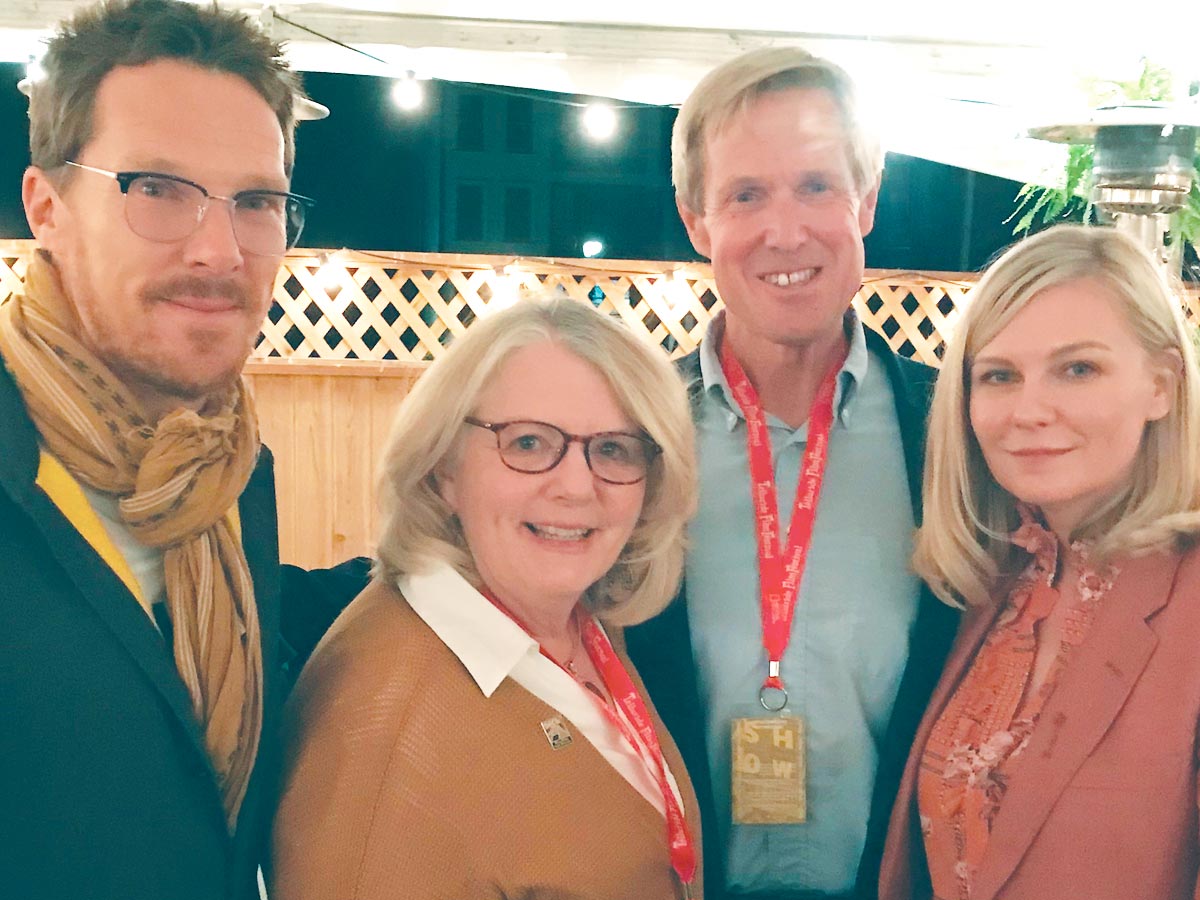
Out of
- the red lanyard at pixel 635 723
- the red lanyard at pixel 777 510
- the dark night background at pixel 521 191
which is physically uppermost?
the dark night background at pixel 521 191

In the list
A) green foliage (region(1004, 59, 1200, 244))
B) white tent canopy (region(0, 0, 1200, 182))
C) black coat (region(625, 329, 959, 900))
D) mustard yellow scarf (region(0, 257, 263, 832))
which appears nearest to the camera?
mustard yellow scarf (region(0, 257, 263, 832))

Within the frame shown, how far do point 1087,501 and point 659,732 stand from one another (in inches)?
22.3

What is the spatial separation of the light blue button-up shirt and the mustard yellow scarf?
63 cm

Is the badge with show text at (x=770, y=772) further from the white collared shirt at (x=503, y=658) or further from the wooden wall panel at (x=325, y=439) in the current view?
the wooden wall panel at (x=325, y=439)

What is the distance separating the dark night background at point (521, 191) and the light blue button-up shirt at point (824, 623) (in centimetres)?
366

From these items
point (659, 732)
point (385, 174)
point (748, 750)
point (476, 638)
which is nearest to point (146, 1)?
point (476, 638)

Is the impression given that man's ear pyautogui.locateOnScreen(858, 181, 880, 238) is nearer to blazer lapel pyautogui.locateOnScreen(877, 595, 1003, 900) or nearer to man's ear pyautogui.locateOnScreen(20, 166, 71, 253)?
blazer lapel pyautogui.locateOnScreen(877, 595, 1003, 900)

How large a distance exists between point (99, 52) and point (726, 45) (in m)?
2.20

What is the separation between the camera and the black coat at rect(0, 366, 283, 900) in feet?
2.93

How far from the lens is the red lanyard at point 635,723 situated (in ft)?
3.72

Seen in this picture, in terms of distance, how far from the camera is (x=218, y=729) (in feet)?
3.42

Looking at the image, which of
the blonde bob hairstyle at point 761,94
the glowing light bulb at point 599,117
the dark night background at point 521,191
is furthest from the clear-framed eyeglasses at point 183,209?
the dark night background at point 521,191

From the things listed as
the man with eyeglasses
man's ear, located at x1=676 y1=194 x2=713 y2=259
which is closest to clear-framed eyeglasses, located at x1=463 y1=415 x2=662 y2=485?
the man with eyeglasses

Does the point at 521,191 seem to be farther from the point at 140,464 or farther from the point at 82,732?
the point at 82,732
